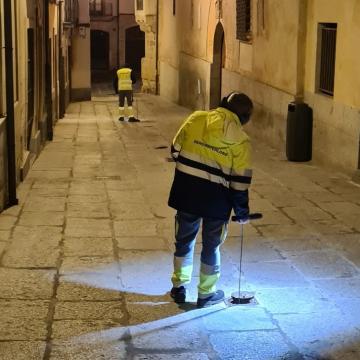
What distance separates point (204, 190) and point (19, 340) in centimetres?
154

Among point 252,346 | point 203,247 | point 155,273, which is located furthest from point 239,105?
point 155,273

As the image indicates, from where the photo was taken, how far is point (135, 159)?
12.3 meters

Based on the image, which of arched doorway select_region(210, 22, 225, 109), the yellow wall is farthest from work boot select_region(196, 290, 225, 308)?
arched doorway select_region(210, 22, 225, 109)

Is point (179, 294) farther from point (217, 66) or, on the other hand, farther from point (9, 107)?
point (217, 66)

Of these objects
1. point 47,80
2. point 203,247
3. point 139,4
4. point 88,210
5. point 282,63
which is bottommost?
point 88,210

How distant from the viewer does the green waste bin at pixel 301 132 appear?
1180cm

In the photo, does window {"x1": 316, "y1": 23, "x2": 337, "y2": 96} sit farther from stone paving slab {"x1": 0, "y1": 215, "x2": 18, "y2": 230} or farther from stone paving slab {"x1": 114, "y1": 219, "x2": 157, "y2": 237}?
stone paving slab {"x1": 0, "y1": 215, "x2": 18, "y2": 230}

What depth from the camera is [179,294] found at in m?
5.28

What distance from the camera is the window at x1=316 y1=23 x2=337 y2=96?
11.3m

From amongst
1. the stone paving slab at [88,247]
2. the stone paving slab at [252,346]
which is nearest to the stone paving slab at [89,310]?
the stone paving slab at [252,346]

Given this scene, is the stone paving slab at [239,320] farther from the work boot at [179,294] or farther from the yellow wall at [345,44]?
the yellow wall at [345,44]

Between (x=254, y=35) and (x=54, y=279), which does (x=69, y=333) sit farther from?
(x=254, y=35)

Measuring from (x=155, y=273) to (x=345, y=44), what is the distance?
579 cm

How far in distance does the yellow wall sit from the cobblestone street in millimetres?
1205
